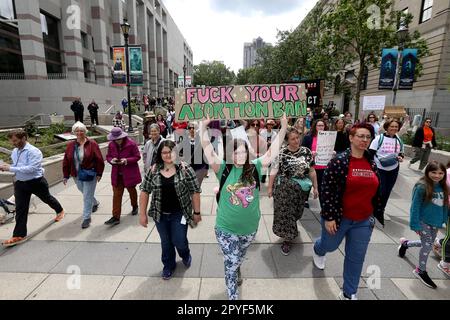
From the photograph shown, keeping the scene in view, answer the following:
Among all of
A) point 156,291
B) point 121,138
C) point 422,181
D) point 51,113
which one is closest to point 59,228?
point 121,138

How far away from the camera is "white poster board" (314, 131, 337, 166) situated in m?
4.98

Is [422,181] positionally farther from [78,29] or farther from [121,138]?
[78,29]

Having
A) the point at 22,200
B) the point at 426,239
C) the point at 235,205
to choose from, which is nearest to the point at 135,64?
the point at 22,200

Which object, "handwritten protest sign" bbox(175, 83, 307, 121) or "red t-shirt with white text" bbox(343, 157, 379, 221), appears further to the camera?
"handwritten protest sign" bbox(175, 83, 307, 121)

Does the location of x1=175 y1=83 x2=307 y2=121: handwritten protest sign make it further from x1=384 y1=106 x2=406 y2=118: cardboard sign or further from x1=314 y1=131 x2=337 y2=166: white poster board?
x1=384 y1=106 x2=406 y2=118: cardboard sign

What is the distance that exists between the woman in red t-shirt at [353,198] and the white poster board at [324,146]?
87.6 inches

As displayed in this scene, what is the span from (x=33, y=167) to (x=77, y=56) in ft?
71.2

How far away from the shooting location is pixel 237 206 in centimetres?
273

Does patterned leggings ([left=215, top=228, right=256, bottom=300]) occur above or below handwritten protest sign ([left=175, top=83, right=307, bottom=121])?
below

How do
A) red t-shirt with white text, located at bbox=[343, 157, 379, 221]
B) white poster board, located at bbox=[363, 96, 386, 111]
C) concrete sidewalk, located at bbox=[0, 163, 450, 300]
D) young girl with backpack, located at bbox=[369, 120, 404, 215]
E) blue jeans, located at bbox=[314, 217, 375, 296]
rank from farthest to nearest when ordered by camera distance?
white poster board, located at bbox=[363, 96, 386, 111] < young girl with backpack, located at bbox=[369, 120, 404, 215] < concrete sidewalk, located at bbox=[0, 163, 450, 300] < blue jeans, located at bbox=[314, 217, 375, 296] < red t-shirt with white text, located at bbox=[343, 157, 379, 221]

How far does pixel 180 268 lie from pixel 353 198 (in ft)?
8.09

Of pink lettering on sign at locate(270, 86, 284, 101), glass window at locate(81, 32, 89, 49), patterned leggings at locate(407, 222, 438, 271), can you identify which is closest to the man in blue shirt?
pink lettering on sign at locate(270, 86, 284, 101)

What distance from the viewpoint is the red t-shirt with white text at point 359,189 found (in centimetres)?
270

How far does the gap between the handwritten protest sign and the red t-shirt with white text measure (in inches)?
50.0
